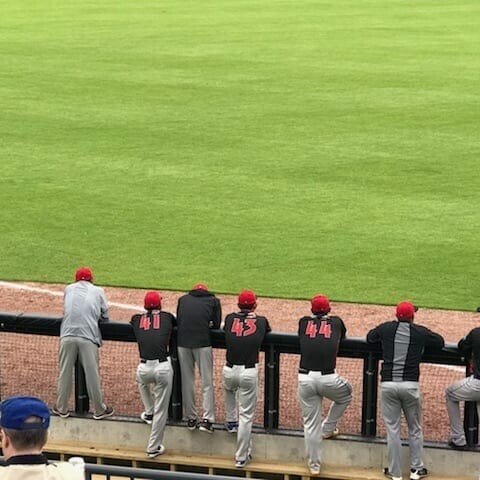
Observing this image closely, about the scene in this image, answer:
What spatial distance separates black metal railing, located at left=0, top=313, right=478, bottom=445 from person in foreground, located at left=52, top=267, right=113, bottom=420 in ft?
0.57

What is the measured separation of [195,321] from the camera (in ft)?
40.6

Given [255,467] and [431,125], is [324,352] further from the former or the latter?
[431,125]

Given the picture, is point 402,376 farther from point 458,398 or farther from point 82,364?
point 82,364

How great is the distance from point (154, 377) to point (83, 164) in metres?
12.1

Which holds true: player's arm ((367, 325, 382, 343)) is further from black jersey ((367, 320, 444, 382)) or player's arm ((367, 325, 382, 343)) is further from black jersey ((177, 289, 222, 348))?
black jersey ((177, 289, 222, 348))

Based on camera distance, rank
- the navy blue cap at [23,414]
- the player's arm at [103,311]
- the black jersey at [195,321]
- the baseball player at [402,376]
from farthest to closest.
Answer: the player's arm at [103,311], the black jersey at [195,321], the baseball player at [402,376], the navy blue cap at [23,414]

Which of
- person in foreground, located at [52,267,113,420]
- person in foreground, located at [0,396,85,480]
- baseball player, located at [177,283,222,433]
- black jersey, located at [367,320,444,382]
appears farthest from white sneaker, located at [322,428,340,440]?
person in foreground, located at [0,396,85,480]

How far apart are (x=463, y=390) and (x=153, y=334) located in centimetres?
305

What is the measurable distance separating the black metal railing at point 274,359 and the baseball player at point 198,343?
17 cm

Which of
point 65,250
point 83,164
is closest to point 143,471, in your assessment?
point 65,250

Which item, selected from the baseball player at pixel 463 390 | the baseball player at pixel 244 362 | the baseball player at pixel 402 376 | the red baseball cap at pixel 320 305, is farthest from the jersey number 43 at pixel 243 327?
the baseball player at pixel 463 390

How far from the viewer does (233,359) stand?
1214 centimetres

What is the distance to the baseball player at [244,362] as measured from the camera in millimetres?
12086

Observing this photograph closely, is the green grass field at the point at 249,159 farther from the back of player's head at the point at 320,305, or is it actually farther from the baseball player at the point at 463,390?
the back of player's head at the point at 320,305
